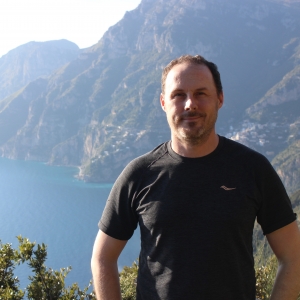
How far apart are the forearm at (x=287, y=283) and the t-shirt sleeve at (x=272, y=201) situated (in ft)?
0.72

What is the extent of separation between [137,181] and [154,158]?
Result: 0.54 ft

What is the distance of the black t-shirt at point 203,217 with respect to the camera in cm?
177

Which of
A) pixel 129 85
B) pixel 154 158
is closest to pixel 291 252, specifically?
pixel 154 158

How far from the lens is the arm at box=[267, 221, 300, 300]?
1.82 meters

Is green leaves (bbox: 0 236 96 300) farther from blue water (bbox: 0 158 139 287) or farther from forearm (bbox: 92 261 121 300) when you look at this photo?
blue water (bbox: 0 158 139 287)

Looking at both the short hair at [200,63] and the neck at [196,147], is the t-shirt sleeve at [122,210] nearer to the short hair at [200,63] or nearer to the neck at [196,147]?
the neck at [196,147]

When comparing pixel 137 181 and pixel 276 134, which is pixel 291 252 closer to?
pixel 137 181

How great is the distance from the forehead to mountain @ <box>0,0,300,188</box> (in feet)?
314

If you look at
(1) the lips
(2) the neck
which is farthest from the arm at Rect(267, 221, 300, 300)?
(1) the lips

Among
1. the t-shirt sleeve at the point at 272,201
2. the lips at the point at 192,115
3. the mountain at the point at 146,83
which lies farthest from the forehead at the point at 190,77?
the mountain at the point at 146,83

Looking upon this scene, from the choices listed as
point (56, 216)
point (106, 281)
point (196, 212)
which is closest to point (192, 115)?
point (196, 212)

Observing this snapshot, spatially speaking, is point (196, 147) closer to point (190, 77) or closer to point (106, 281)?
point (190, 77)

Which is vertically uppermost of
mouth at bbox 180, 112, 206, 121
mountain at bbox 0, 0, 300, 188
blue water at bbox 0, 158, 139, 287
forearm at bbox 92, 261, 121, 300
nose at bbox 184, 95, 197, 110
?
mountain at bbox 0, 0, 300, 188

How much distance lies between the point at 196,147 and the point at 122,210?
547mm
